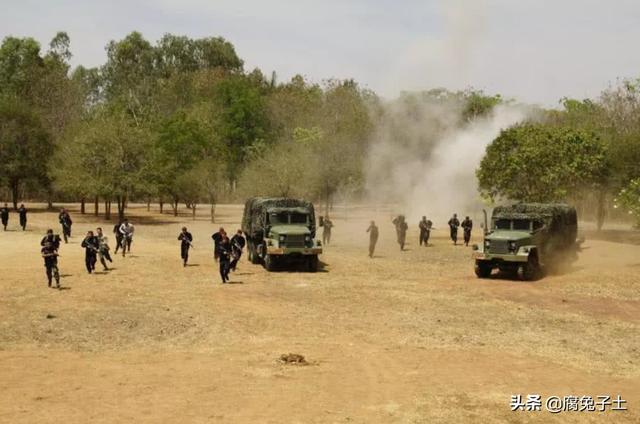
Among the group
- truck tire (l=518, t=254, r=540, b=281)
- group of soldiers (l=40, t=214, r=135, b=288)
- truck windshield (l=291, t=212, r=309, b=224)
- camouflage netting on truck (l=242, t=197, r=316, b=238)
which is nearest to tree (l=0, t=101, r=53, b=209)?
group of soldiers (l=40, t=214, r=135, b=288)

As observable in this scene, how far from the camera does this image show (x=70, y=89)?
92875 millimetres

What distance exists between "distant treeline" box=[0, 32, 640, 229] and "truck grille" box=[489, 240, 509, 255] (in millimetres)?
9015

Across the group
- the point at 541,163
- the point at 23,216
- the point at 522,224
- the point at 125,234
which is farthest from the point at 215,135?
the point at 522,224

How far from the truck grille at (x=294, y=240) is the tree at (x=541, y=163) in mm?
21284

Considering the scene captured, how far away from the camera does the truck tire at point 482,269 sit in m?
26.2

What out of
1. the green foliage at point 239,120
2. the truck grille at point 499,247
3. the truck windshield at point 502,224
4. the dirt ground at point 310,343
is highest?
the green foliage at point 239,120

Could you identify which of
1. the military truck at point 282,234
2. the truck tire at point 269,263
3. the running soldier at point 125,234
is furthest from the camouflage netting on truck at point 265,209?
the running soldier at point 125,234

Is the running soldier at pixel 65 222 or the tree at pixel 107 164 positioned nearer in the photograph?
the running soldier at pixel 65 222

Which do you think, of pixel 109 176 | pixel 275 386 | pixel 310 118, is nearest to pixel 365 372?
pixel 275 386

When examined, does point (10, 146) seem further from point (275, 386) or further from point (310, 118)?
point (275, 386)

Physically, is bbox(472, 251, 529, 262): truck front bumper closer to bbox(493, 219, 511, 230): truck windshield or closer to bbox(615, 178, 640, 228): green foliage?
bbox(493, 219, 511, 230): truck windshield

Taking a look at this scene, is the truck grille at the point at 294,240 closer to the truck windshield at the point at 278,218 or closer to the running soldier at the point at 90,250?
the truck windshield at the point at 278,218

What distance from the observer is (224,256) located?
76.7ft

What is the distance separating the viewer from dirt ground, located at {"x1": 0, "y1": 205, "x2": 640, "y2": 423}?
37.5 feet
